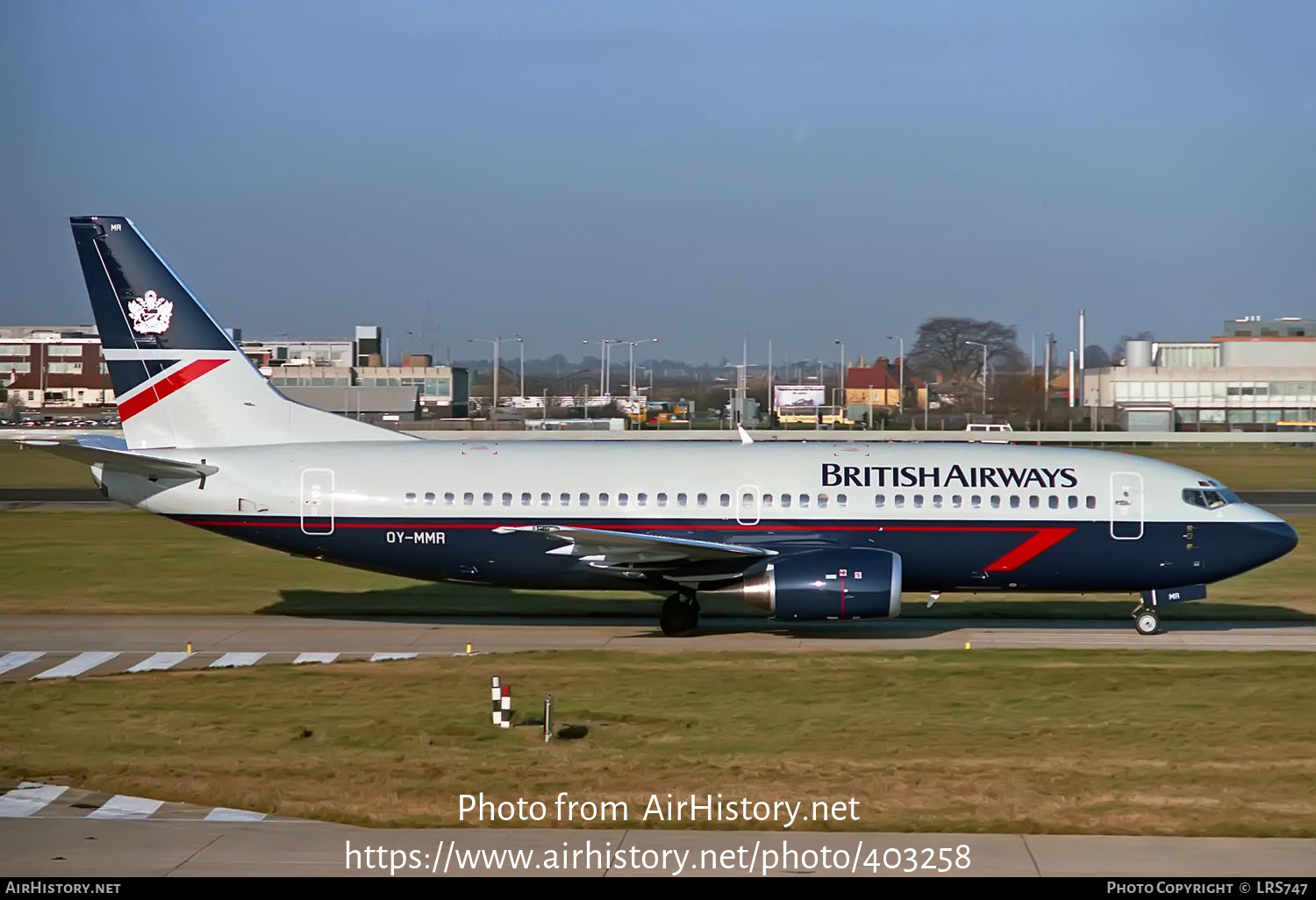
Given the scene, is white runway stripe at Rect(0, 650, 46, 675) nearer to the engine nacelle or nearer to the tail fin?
the tail fin

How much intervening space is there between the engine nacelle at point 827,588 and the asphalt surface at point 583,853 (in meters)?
11.9

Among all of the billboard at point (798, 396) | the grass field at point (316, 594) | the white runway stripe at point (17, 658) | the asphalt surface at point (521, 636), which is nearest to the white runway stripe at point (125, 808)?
the asphalt surface at point (521, 636)

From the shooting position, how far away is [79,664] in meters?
24.1

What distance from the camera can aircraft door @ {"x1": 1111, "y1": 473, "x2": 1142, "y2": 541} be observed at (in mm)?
27938

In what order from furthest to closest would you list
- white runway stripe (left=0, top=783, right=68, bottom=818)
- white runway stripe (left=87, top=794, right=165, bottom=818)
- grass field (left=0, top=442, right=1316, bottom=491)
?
grass field (left=0, top=442, right=1316, bottom=491) → white runway stripe (left=0, top=783, right=68, bottom=818) → white runway stripe (left=87, top=794, right=165, bottom=818)

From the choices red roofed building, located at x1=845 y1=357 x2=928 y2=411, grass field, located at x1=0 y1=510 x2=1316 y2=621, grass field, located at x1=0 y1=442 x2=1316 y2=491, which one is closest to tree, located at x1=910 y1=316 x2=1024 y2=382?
red roofed building, located at x1=845 y1=357 x2=928 y2=411

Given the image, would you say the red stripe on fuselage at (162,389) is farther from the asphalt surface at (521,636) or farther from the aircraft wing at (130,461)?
the asphalt surface at (521,636)

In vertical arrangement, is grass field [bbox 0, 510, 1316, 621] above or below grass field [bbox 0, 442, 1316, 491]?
below

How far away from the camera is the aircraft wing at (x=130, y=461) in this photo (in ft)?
88.6

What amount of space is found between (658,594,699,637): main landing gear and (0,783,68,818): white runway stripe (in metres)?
13.9

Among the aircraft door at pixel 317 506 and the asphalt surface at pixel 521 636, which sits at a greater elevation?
the aircraft door at pixel 317 506

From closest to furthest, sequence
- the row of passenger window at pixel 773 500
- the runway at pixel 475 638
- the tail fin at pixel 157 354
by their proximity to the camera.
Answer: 1. the runway at pixel 475 638
2. the row of passenger window at pixel 773 500
3. the tail fin at pixel 157 354

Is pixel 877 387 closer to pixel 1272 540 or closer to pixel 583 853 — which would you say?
pixel 1272 540

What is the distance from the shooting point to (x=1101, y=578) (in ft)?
92.3
